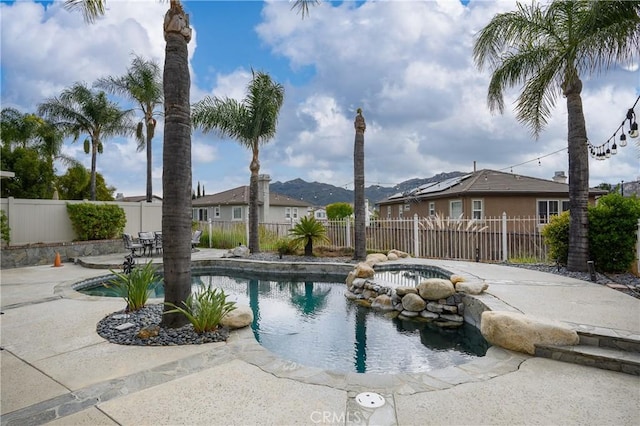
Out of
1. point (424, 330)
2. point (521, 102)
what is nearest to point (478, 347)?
point (424, 330)

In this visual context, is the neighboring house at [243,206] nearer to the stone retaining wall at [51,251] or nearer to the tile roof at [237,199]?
the tile roof at [237,199]

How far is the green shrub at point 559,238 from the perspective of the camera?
8.63 meters

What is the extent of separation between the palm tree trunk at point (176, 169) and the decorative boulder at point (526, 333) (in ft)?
12.8

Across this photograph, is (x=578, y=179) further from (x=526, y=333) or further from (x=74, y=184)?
(x=74, y=184)

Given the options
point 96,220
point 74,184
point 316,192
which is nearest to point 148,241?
point 96,220

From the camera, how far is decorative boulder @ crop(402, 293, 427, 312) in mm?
6289

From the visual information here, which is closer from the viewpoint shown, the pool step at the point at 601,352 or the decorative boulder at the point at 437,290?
the pool step at the point at 601,352

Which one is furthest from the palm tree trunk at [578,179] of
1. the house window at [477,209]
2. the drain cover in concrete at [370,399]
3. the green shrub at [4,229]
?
the green shrub at [4,229]

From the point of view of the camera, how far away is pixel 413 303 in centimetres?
634

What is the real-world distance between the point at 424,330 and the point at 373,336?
976 millimetres

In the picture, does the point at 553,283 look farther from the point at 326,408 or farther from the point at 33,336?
the point at 33,336

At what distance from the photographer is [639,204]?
7.67 metres

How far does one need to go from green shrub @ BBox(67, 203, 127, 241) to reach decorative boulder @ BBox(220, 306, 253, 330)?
39.8 feet

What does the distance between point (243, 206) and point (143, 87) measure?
39.8 ft
